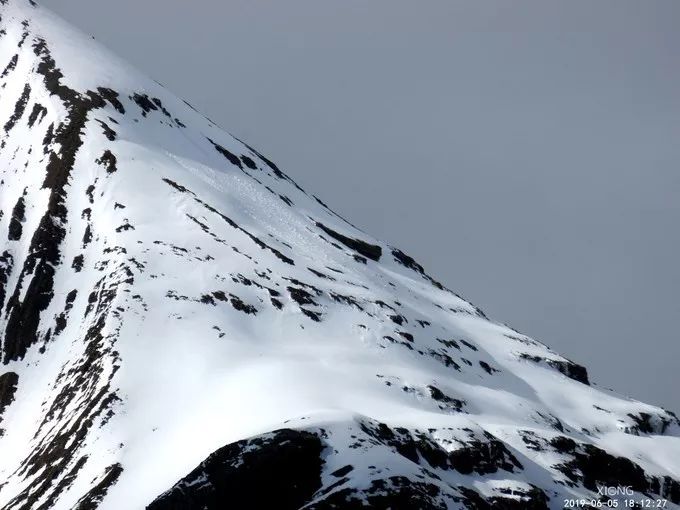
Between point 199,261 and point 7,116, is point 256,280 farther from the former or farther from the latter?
point 7,116

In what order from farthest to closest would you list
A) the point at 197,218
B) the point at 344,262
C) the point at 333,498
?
the point at 344,262
the point at 197,218
the point at 333,498

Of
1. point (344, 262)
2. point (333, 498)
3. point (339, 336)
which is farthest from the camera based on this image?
point (344, 262)

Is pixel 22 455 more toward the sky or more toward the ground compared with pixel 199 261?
more toward the ground

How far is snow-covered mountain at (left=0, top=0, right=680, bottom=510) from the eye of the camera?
155ft

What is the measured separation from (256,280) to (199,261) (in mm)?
5634

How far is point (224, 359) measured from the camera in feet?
211

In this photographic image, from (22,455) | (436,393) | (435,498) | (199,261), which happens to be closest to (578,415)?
(436,393)

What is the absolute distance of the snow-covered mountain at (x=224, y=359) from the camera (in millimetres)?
47281

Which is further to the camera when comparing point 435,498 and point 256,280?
point 256,280

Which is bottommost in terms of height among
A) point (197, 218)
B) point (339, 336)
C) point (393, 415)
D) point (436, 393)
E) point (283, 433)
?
point (283, 433)

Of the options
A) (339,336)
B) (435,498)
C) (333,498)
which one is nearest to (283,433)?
(333,498)

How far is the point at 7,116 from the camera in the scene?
10644 cm

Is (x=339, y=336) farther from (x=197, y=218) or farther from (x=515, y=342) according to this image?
(x=515, y=342)

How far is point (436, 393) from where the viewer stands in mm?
71625
